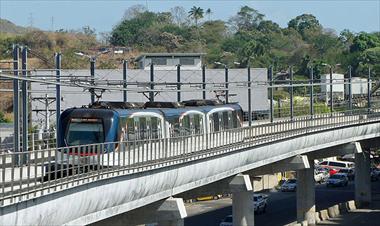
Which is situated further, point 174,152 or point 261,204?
point 261,204

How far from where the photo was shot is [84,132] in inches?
1444

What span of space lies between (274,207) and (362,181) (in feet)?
29.1

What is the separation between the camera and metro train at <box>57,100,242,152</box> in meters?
36.4

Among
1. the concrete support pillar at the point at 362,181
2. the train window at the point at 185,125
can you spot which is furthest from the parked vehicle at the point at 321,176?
the train window at the point at 185,125

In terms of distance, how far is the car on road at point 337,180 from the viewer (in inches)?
3738

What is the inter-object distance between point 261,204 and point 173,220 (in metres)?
32.8

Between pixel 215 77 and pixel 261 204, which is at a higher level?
pixel 215 77

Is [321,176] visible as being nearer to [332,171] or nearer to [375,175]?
[332,171]

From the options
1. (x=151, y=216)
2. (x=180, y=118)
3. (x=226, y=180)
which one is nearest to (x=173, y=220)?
(x=151, y=216)

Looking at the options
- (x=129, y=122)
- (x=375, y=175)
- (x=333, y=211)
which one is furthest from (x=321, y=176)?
(x=129, y=122)

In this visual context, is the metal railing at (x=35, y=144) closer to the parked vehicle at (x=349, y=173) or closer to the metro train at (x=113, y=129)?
the metro train at (x=113, y=129)

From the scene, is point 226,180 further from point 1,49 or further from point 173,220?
point 1,49

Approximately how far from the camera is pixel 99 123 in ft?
119

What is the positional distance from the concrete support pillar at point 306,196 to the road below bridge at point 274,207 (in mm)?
1112
